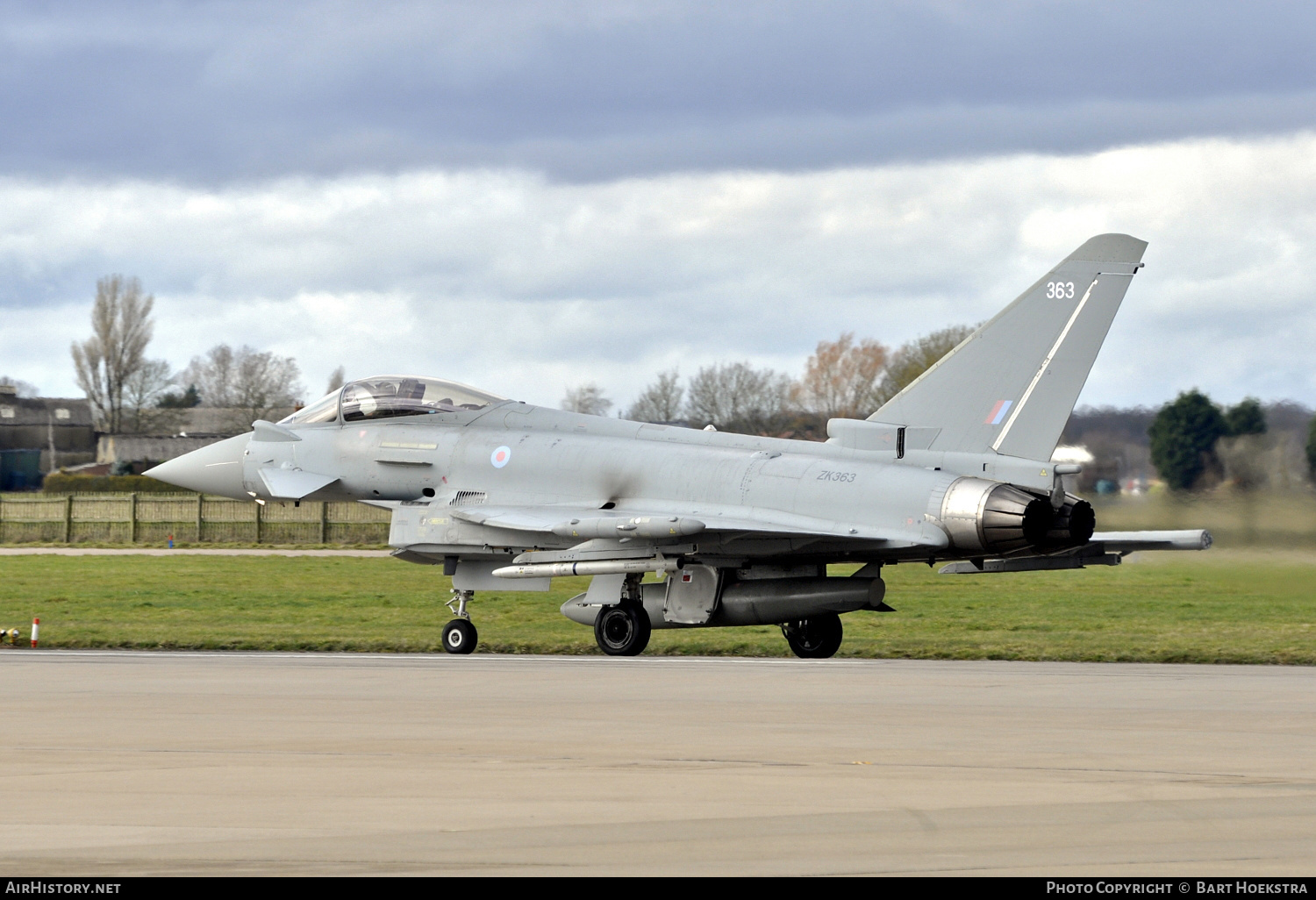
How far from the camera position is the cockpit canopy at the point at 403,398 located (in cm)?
2073

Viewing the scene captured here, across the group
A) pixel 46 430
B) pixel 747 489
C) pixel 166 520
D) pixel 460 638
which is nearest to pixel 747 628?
pixel 460 638

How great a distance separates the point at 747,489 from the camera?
18.3m

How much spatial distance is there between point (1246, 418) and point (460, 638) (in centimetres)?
993

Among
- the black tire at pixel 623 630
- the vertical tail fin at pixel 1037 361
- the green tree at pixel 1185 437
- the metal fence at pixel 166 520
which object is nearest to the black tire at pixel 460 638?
the black tire at pixel 623 630


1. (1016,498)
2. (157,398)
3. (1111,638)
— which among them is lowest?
(1111,638)

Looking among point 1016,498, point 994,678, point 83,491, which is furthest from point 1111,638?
point 83,491

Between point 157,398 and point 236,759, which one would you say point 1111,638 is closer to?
point 236,759

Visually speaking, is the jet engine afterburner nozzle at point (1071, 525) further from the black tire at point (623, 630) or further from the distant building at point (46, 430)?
the distant building at point (46, 430)

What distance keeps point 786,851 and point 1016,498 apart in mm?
10726

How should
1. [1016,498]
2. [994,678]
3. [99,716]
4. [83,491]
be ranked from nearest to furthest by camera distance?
1. [99,716]
2. [994,678]
3. [1016,498]
4. [83,491]

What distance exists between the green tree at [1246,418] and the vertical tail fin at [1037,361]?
7.30ft

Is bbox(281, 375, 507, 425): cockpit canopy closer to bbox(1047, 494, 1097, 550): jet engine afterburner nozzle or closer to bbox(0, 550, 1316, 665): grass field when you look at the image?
bbox(0, 550, 1316, 665): grass field

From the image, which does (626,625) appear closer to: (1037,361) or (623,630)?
(623,630)

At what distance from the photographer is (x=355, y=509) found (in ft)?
172
